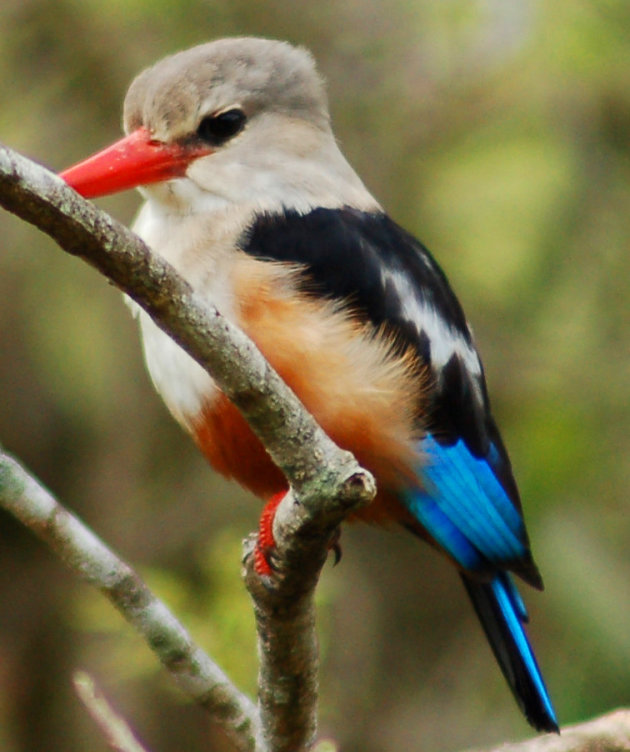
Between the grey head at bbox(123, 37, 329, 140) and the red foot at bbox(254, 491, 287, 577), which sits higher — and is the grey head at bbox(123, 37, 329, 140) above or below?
above

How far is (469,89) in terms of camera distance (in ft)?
16.6

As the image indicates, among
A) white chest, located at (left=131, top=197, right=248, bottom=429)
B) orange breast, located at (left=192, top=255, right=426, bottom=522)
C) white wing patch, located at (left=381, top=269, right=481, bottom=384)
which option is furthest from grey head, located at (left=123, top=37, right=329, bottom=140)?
white wing patch, located at (left=381, top=269, right=481, bottom=384)

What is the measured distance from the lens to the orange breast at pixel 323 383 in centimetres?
307

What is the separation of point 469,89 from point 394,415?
2.23 meters

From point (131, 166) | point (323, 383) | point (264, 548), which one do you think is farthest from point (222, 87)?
point (264, 548)

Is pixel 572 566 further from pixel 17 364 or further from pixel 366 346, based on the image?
pixel 17 364

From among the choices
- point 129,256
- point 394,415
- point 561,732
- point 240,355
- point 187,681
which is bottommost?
point 561,732

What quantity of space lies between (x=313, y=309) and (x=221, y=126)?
0.69m

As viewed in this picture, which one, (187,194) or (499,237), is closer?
(187,194)

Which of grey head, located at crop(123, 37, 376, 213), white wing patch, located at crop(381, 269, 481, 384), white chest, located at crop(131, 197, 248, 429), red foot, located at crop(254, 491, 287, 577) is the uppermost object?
grey head, located at crop(123, 37, 376, 213)

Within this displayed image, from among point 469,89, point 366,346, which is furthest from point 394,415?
point 469,89

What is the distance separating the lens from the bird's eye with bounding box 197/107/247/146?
3.51 metres

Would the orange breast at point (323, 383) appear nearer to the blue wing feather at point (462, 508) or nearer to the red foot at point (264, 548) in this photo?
the blue wing feather at point (462, 508)

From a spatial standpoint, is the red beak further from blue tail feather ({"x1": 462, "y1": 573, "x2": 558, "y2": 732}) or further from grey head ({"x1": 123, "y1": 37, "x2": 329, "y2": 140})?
blue tail feather ({"x1": 462, "y1": 573, "x2": 558, "y2": 732})
